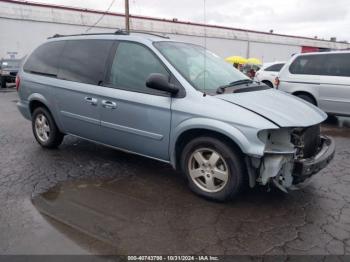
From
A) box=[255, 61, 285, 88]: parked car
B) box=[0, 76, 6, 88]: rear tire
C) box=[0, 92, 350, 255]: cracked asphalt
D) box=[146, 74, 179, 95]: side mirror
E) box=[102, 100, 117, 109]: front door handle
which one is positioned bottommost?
box=[0, 76, 6, 88]: rear tire

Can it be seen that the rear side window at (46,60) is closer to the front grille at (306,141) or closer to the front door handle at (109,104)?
the front door handle at (109,104)

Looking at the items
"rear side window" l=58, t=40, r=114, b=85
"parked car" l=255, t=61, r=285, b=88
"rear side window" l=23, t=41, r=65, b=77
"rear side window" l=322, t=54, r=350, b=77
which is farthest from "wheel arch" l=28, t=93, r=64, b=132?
"parked car" l=255, t=61, r=285, b=88

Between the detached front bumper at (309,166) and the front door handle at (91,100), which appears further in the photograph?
the front door handle at (91,100)

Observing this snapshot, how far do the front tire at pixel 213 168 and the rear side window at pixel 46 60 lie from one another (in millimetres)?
2727

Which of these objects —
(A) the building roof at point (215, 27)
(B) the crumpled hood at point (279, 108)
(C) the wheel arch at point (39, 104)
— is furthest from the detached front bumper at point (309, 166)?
(A) the building roof at point (215, 27)

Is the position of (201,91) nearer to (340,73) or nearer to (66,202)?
(66,202)

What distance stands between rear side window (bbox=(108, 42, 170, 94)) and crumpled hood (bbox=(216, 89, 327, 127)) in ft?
3.09

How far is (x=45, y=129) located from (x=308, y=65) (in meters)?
6.54

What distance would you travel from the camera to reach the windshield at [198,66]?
404 cm

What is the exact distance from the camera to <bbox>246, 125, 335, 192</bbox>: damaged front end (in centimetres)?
340

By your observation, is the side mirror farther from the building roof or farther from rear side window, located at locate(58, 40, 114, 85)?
the building roof

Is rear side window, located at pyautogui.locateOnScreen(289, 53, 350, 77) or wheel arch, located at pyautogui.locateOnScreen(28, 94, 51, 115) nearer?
wheel arch, located at pyautogui.locateOnScreen(28, 94, 51, 115)

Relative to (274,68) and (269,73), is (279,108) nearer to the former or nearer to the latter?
(269,73)

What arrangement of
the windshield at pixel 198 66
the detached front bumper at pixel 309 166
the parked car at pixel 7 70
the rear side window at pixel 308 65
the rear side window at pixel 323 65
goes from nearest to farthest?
the detached front bumper at pixel 309 166 < the windshield at pixel 198 66 < the rear side window at pixel 323 65 < the rear side window at pixel 308 65 < the parked car at pixel 7 70
